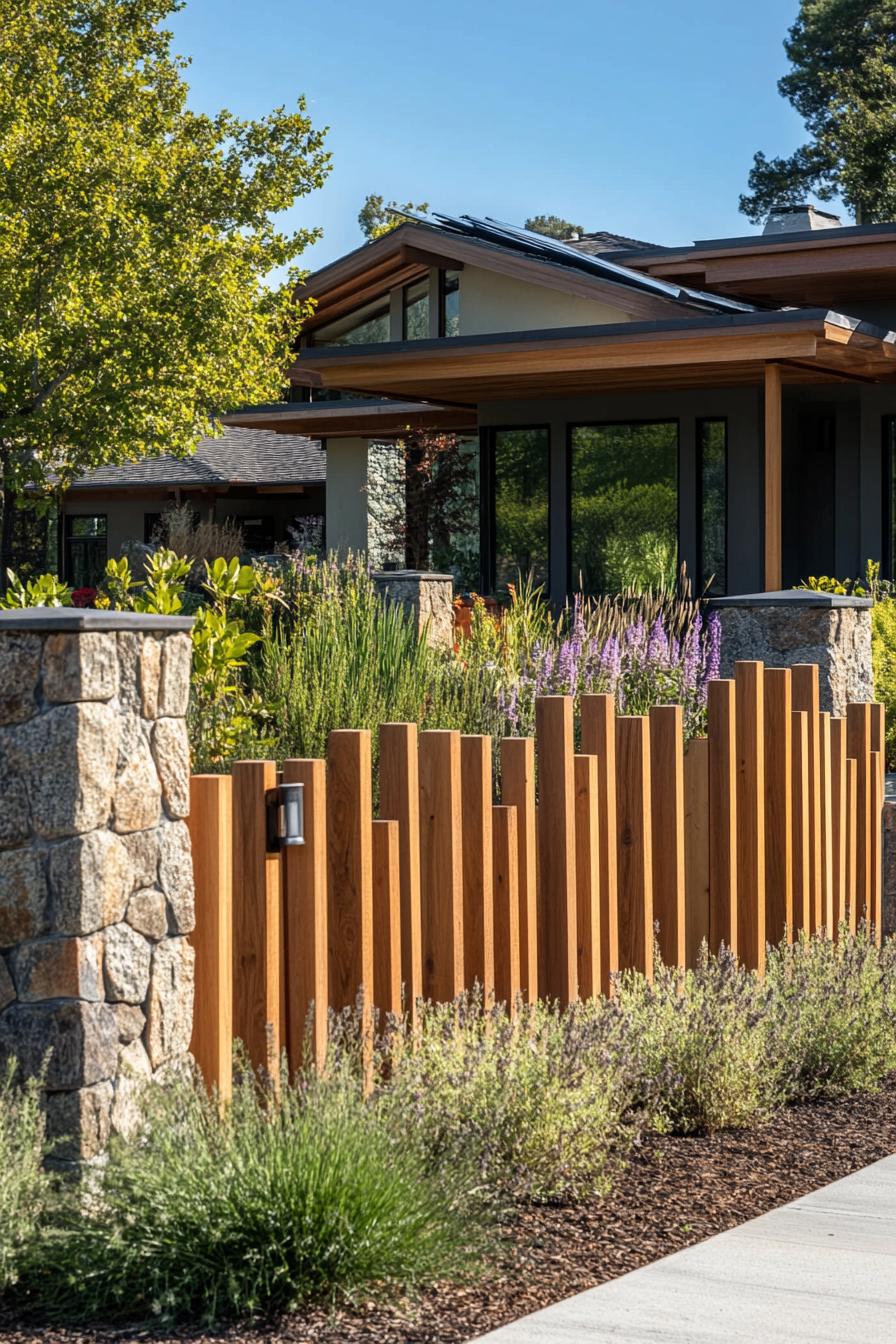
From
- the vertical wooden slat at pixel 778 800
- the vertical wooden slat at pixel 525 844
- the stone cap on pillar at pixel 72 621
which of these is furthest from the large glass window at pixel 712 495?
the stone cap on pillar at pixel 72 621

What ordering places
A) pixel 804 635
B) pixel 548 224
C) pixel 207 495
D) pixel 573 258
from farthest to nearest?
1. pixel 548 224
2. pixel 207 495
3. pixel 573 258
4. pixel 804 635

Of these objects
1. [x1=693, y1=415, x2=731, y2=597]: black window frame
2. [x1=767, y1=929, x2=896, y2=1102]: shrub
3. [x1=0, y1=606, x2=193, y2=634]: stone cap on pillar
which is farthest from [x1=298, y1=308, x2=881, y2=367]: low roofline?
[x1=0, y1=606, x2=193, y2=634]: stone cap on pillar

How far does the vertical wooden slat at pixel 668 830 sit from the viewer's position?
19.7ft

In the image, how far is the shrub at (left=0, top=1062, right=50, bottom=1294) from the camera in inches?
146

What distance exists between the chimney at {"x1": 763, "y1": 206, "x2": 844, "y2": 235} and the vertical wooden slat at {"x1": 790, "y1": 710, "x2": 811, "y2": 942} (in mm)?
14131

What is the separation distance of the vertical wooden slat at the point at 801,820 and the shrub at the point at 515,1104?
222 centimetres

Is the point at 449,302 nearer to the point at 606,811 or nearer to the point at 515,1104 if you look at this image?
the point at 606,811

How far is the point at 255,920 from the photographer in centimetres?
453

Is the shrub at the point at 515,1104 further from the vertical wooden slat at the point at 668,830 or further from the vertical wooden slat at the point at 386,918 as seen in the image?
the vertical wooden slat at the point at 668,830

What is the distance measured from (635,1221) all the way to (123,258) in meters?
20.7

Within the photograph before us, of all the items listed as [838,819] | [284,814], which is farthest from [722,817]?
[284,814]

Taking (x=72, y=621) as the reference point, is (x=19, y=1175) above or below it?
below

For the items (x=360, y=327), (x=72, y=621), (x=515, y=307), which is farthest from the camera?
(x=360, y=327)

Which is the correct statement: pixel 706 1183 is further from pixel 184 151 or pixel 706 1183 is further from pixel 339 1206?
pixel 184 151
